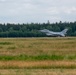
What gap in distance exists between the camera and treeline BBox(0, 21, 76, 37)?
5320 inches

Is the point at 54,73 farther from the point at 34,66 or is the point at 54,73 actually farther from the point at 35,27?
the point at 35,27

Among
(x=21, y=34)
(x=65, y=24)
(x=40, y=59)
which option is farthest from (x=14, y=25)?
(x=40, y=59)

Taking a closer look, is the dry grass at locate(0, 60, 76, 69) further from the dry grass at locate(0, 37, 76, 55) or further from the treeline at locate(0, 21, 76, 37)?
the treeline at locate(0, 21, 76, 37)

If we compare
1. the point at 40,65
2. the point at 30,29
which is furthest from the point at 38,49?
the point at 30,29

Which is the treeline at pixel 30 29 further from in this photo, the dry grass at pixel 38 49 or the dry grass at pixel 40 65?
the dry grass at pixel 40 65

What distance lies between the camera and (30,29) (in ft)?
516

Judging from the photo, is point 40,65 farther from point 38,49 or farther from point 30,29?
point 30,29

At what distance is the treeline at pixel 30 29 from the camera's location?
443 feet

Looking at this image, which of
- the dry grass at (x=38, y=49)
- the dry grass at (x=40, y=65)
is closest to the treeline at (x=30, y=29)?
the dry grass at (x=38, y=49)

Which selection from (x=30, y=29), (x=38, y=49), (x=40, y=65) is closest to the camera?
(x=40, y=65)

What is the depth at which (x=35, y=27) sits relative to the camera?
164625 millimetres

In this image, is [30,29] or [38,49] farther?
[30,29]

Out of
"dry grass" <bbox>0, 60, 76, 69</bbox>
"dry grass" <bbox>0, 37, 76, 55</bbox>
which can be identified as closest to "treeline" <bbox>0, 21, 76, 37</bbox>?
"dry grass" <bbox>0, 37, 76, 55</bbox>

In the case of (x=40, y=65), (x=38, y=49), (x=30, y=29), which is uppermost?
(x=40, y=65)
